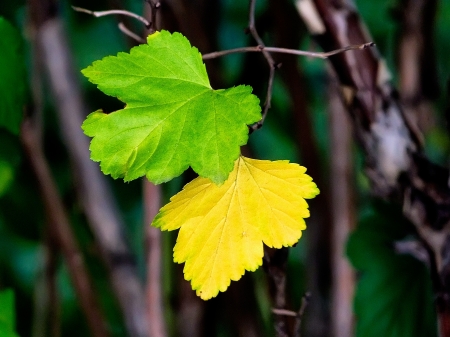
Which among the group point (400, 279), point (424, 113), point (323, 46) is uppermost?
point (323, 46)

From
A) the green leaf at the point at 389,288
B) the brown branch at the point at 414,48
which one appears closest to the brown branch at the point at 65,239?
the green leaf at the point at 389,288

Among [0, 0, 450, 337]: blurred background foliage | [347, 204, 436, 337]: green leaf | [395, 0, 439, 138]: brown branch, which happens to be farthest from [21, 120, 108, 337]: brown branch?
[395, 0, 439, 138]: brown branch

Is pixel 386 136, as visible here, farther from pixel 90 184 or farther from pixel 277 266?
pixel 90 184

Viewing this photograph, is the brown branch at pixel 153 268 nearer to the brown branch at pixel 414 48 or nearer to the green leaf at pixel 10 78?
the green leaf at pixel 10 78

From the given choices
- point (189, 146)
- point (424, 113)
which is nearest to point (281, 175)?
point (189, 146)

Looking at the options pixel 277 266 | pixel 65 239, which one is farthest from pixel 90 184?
pixel 277 266

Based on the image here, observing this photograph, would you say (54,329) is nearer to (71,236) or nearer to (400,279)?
(71,236)
